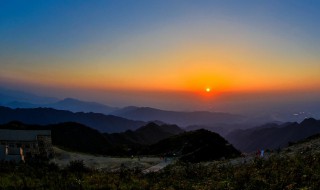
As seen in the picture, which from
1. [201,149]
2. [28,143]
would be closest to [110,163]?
[28,143]

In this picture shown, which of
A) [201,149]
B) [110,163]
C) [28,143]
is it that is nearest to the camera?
[110,163]

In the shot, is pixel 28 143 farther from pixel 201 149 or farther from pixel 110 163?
pixel 201 149

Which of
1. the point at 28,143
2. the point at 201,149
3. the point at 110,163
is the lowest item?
the point at 201,149

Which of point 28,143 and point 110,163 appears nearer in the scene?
point 110,163

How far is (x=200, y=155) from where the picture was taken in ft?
183

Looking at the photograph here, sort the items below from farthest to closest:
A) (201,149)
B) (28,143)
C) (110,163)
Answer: (201,149) → (28,143) → (110,163)

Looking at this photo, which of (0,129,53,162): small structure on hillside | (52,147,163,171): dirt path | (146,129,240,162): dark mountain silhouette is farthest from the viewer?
(146,129,240,162): dark mountain silhouette

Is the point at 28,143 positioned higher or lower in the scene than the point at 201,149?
higher

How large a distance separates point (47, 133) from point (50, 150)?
4.32 meters

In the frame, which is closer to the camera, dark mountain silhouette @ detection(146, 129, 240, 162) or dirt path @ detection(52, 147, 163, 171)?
dirt path @ detection(52, 147, 163, 171)

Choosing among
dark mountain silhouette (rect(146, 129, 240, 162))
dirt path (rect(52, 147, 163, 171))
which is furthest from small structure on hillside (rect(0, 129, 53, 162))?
dark mountain silhouette (rect(146, 129, 240, 162))

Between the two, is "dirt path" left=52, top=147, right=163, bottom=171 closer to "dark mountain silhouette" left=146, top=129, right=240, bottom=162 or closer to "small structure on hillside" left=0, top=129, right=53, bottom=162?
"small structure on hillside" left=0, top=129, right=53, bottom=162

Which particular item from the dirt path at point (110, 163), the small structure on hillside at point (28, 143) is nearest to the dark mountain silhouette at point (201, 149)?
the dirt path at point (110, 163)

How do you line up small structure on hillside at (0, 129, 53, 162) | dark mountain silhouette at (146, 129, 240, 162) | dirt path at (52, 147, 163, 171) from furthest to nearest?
dark mountain silhouette at (146, 129, 240, 162)
small structure on hillside at (0, 129, 53, 162)
dirt path at (52, 147, 163, 171)
